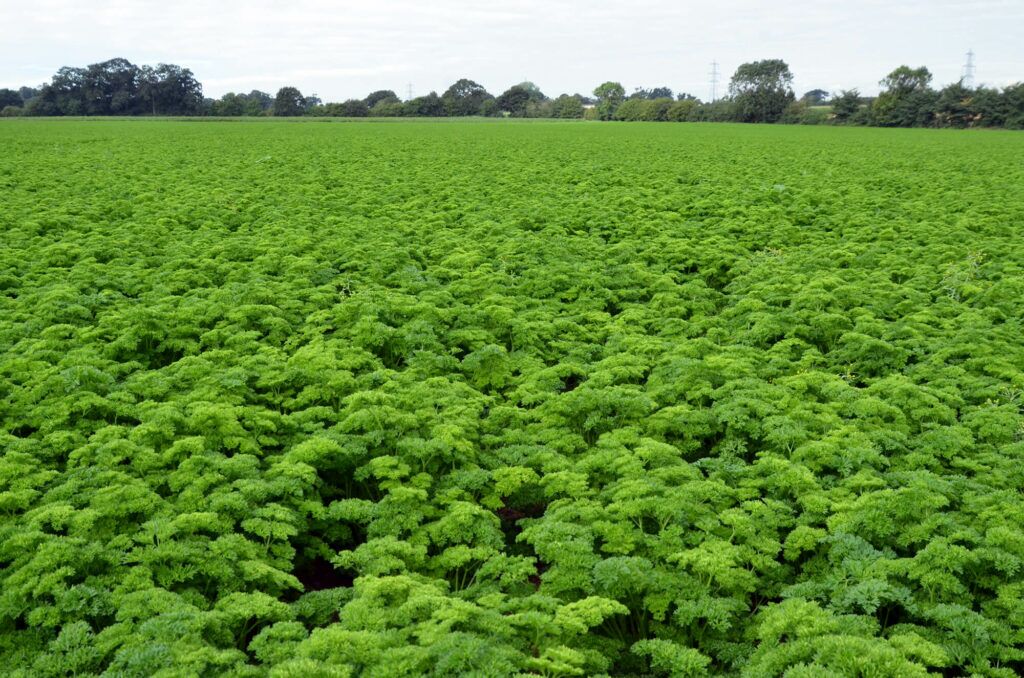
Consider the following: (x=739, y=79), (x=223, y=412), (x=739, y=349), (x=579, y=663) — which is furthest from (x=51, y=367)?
(x=739, y=79)

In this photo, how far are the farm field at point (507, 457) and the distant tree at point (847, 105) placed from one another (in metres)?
120

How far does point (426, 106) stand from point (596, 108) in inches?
1618

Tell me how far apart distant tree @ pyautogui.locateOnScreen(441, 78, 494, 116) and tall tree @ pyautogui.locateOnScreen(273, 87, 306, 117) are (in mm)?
33662

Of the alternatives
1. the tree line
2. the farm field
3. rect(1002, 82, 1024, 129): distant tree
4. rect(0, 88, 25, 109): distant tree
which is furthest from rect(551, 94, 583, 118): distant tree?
the farm field

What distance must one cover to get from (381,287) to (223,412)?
6.87 m

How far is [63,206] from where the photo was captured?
2303cm

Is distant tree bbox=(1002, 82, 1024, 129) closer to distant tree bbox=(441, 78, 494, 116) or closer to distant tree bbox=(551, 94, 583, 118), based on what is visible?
distant tree bbox=(551, 94, 583, 118)

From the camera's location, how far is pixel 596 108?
176250mm

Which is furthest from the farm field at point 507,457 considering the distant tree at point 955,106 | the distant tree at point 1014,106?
the distant tree at point 955,106

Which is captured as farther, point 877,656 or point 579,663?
point 579,663

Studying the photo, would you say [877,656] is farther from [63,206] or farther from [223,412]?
[63,206]

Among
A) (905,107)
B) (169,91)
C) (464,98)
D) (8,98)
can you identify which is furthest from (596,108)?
(8,98)

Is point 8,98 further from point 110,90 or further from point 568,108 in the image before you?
point 568,108

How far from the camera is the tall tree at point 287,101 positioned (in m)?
166
